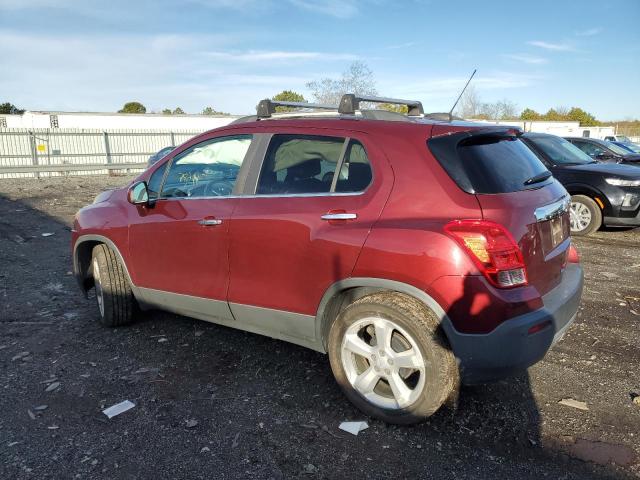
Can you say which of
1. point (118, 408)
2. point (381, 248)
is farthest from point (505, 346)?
point (118, 408)

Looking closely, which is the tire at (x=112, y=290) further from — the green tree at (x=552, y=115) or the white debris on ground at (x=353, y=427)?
the green tree at (x=552, y=115)

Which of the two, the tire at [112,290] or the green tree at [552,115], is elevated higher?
the green tree at [552,115]

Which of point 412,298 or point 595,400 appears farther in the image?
point 595,400

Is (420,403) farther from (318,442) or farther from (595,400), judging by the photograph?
(595,400)

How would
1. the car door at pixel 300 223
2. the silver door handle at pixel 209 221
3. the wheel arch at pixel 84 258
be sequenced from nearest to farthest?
the car door at pixel 300 223 → the silver door handle at pixel 209 221 → the wheel arch at pixel 84 258

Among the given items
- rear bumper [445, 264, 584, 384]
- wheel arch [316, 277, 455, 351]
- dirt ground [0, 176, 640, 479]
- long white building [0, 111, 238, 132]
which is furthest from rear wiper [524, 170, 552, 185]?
long white building [0, 111, 238, 132]

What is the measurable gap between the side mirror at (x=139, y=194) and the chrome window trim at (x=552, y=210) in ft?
9.58

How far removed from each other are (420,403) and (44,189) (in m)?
14.6

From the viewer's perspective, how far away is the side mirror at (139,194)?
407cm

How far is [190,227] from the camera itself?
3.72m

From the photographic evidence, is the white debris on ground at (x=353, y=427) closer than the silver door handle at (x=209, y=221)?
Yes

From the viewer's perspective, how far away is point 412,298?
2.79 metres

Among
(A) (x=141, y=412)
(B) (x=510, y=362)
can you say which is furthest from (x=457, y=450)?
(A) (x=141, y=412)

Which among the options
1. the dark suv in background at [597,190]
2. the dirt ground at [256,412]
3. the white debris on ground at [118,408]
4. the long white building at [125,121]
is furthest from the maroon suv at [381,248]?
the long white building at [125,121]
